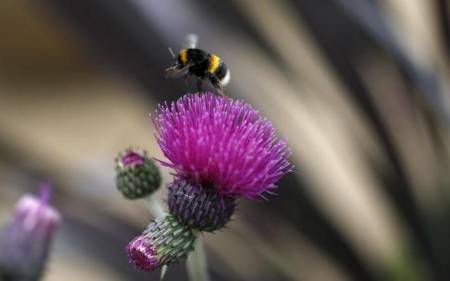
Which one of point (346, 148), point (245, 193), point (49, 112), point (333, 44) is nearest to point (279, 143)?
point (245, 193)

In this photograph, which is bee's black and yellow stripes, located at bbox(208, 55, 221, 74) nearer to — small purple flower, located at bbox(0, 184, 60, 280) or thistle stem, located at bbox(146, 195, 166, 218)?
thistle stem, located at bbox(146, 195, 166, 218)

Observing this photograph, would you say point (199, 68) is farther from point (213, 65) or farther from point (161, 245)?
point (161, 245)

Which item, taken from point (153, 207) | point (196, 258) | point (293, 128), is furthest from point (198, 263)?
point (293, 128)

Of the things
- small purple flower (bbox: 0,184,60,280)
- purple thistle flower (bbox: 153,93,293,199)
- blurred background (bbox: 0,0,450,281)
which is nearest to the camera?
purple thistle flower (bbox: 153,93,293,199)

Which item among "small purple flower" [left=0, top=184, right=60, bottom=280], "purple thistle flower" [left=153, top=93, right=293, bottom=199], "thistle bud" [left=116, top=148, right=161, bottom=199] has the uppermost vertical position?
"purple thistle flower" [left=153, top=93, right=293, bottom=199]

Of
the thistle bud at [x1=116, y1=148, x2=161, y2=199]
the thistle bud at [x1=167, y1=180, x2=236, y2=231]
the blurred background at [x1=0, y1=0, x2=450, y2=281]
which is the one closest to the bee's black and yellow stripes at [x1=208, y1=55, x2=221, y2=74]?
the thistle bud at [x1=116, y1=148, x2=161, y2=199]

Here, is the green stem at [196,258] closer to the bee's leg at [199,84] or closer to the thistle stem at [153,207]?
the thistle stem at [153,207]

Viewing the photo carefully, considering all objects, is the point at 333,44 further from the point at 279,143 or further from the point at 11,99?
the point at 11,99
